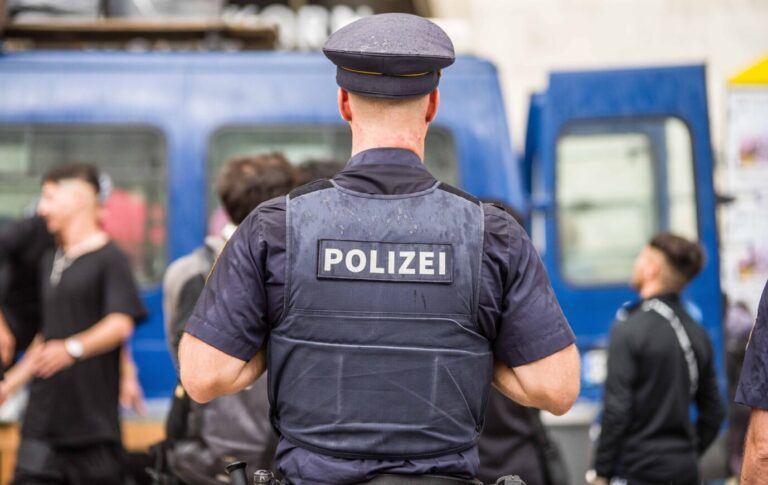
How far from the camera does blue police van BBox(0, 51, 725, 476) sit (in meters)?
6.71

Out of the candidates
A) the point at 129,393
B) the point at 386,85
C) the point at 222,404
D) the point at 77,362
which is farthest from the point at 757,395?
the point at 129,393

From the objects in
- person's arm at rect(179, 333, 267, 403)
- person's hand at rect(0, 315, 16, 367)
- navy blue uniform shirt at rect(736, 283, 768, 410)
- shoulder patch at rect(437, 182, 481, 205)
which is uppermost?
shoulder patch at rect(437, 182, 481, 205)

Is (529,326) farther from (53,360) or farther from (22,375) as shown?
(22,375)

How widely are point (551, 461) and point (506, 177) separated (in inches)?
109

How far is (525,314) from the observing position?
7.82 feet

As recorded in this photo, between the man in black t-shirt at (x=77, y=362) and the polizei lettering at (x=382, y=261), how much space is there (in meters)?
2.62

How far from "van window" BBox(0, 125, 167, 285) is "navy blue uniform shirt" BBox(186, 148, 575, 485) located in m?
4.40

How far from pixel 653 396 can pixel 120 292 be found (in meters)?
2.29

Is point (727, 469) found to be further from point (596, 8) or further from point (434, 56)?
point (596, 8)

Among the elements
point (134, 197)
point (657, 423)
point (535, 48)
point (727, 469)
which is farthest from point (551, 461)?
point (535, 48)

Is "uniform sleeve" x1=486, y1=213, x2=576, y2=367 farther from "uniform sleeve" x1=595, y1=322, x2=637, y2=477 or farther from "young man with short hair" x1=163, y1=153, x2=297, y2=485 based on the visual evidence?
"uniform sleeve" x1=595, y1=322, x2=637, y2=477

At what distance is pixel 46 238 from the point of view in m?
5.22

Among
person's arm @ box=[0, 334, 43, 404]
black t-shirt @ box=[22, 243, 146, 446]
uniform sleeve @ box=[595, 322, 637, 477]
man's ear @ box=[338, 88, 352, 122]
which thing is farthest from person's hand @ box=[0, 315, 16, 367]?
man's ear @ box=[338, 88, 352, 122]

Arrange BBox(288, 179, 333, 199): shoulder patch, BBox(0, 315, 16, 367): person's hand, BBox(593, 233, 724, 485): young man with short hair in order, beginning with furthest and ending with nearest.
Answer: BBox(0, 315, 16, 367): person's hand → BBox(593, 233, 724, 485): young man with short hair → BBox(288, 179, 333, 199): shoulder patch
